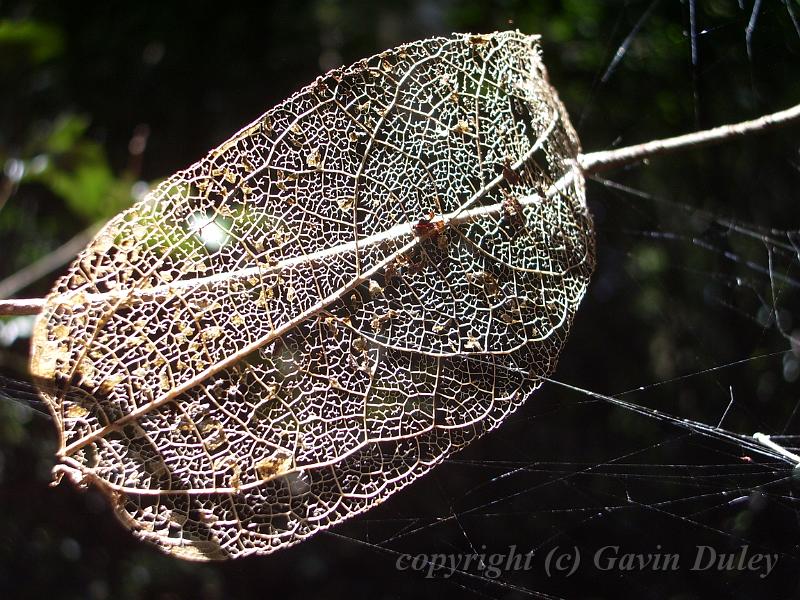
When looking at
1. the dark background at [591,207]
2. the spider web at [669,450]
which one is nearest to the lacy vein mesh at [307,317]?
the spider web at [669,450]

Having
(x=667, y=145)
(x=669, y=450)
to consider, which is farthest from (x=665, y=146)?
(x=669, y=450)

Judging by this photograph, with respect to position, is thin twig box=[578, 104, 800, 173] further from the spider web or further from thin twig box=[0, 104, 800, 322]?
the spider web

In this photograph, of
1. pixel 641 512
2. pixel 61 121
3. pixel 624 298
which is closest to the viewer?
pixel 641 512

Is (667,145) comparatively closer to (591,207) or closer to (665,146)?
(665,146)

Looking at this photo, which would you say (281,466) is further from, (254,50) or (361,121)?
(254,50)

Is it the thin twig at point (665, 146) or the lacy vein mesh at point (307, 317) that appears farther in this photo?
the thin twig at point (665, 146)

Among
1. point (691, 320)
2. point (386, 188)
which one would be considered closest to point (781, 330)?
point (691, 320)

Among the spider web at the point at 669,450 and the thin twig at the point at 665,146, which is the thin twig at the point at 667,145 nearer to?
the thin twig at the point at 665,146

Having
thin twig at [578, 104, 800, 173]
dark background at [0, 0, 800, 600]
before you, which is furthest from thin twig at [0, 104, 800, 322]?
dark background at [0, 0, 800, 600]
